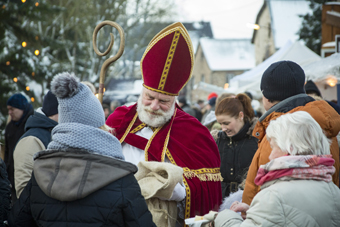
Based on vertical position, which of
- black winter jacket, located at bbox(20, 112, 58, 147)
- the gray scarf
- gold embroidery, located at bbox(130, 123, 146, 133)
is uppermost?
the gray scarf

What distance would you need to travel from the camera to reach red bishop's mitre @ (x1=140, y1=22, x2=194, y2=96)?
3.53 m

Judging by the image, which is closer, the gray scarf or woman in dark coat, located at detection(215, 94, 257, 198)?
the gray scarf

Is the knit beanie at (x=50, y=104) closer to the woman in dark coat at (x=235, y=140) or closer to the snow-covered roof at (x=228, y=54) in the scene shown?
the woman in dark coat at (x=235, y=140)

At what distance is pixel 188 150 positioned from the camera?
3.36m

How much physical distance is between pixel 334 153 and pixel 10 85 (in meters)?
6.63

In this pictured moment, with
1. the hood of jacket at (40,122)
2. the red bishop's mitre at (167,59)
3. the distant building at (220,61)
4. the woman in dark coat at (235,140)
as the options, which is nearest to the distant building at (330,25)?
the woman in dark coat at (235,140)

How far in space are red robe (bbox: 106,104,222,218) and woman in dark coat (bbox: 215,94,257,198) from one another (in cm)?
66

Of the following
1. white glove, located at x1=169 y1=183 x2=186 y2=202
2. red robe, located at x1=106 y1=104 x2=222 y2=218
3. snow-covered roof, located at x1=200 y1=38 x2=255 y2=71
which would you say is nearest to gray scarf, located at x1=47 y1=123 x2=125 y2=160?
→ white glove, located at x1=169 y1=183 x2=186 y2=202

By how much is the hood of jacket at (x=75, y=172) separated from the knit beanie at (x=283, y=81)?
4.37 ft

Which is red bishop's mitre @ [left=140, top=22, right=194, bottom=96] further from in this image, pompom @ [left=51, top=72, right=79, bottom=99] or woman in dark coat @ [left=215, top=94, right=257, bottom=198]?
pompom @ [left=51, top=72, right=79, bottom=99]

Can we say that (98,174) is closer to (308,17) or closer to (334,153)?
(334,153)

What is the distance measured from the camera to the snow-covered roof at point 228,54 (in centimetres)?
4056

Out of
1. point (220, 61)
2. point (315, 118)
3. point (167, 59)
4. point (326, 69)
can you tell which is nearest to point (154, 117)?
point (167, 59)

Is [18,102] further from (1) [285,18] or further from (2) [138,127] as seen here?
(1) [285,18]
